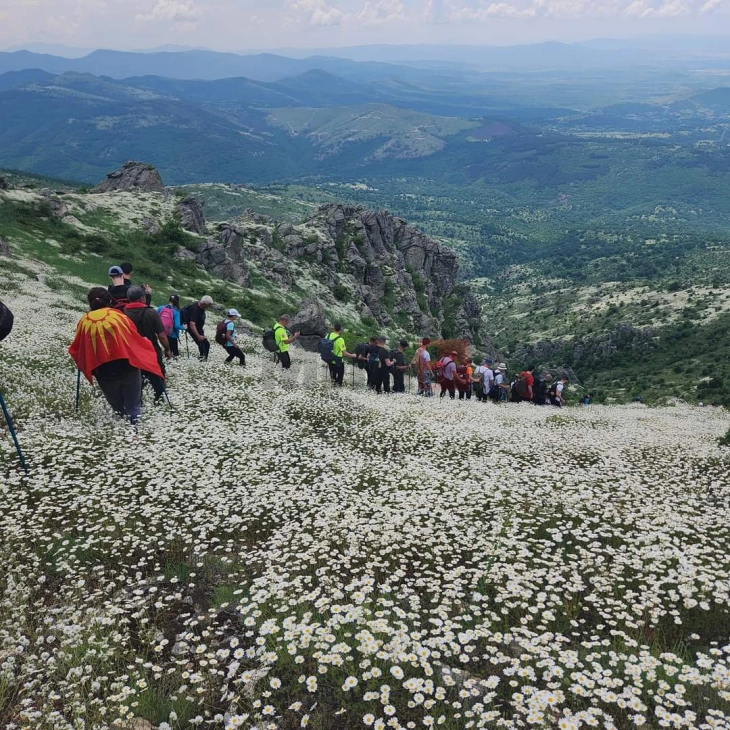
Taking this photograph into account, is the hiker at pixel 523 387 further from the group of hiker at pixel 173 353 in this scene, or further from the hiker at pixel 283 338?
the hiker at pixel 283 338

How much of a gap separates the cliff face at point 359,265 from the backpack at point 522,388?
43.9m

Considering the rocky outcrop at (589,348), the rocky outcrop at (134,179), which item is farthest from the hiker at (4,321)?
the rocky outcrop at (589,348)

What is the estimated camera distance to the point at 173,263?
58.9m

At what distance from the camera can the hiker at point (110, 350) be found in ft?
41.7

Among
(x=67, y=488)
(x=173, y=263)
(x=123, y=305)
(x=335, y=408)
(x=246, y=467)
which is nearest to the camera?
→ (x=67, y=488)

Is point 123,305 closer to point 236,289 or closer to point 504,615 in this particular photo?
point 504,615

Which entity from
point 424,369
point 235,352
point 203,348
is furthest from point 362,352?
point 203,348

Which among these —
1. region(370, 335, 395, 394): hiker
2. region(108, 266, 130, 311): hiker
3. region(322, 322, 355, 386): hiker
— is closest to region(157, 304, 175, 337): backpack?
region(108, 266, 130, 311): hiker

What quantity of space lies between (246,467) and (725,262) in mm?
221974

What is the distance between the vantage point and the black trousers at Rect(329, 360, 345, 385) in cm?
2423

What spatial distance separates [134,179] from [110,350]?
3330 inches

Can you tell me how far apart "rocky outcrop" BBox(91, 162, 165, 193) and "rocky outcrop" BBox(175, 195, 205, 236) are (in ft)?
42.0

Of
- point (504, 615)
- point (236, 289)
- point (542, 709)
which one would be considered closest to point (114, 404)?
point (504, 615)

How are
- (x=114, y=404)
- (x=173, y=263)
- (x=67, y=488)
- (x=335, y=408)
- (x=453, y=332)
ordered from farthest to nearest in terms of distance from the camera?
(x=453, y=332), (x=173, y=263), (x=335, y=408), (x=114, y=404), (x=67, y=488)
